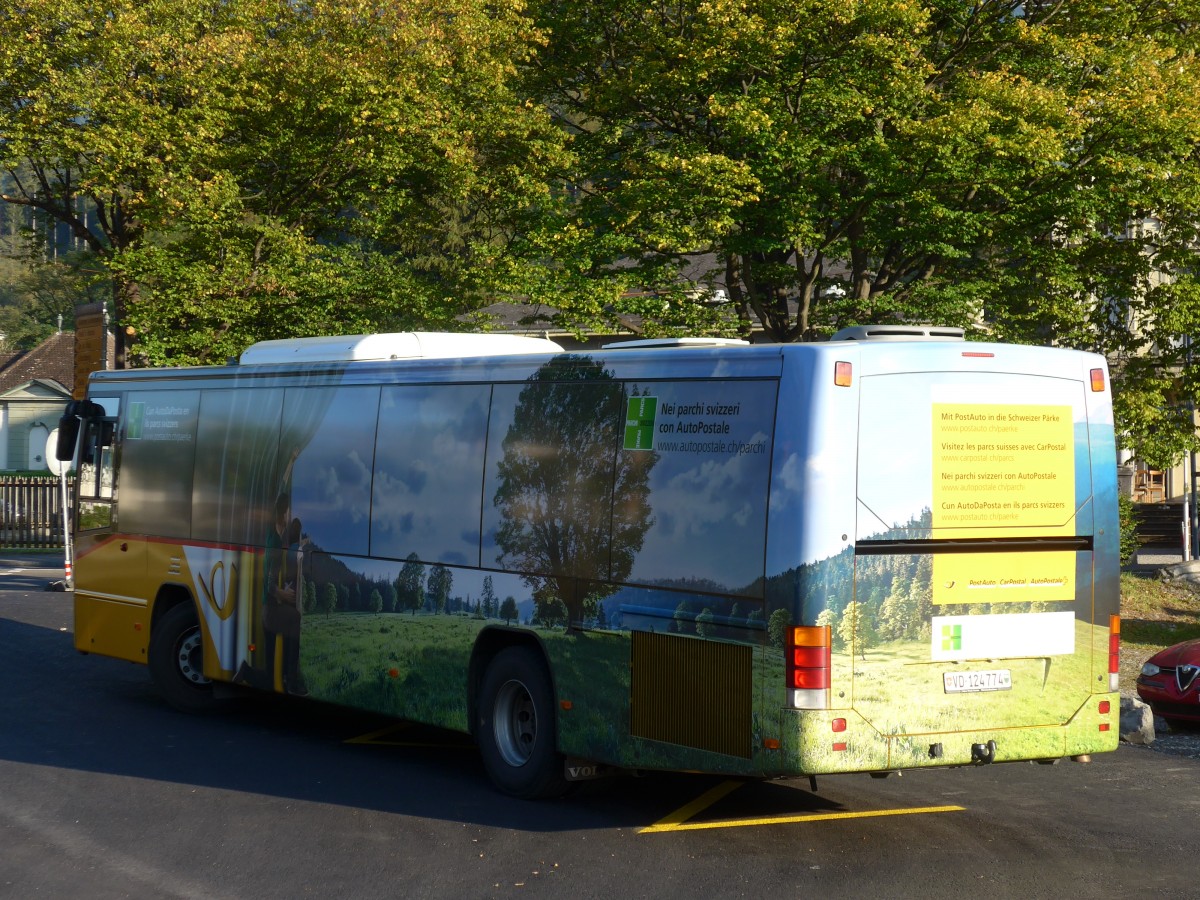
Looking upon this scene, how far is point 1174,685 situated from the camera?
1205cm

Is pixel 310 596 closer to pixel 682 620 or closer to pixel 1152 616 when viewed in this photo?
pixel 682 620

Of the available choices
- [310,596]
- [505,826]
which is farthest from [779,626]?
[310,596]

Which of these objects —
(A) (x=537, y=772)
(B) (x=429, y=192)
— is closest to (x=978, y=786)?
(A) (x=537, y=772)

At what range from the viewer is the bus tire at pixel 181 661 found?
12.2 metres

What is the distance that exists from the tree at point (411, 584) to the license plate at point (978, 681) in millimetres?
3750

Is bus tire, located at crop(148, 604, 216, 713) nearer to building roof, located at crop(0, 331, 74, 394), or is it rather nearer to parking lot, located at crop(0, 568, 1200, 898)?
parking lot, located at crop(0, 568, 1200, 898)

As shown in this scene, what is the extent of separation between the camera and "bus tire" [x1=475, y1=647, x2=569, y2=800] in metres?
8.73

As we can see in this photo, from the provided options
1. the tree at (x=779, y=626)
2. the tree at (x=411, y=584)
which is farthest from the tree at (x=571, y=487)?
the tree at (x=779, y=626)

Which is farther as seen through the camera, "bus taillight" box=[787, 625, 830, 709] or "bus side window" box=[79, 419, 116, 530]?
"bus side window" box=[79, 419, 116, 530]

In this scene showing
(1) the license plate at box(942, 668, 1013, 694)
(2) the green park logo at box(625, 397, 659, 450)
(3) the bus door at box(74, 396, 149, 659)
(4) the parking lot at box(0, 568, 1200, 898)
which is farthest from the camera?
(3) the bus door at box(74, 396, 149, 659)

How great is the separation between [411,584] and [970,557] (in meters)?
3.95

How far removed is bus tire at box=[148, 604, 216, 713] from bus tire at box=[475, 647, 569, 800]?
4.00 m

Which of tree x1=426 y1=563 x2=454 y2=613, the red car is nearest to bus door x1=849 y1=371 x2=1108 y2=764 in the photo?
tree x1=426 y1=563 x2=454 y2=613

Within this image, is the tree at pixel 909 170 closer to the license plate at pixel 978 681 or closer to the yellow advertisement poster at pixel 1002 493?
the yellow advertisement poster at pixel 1002 493
